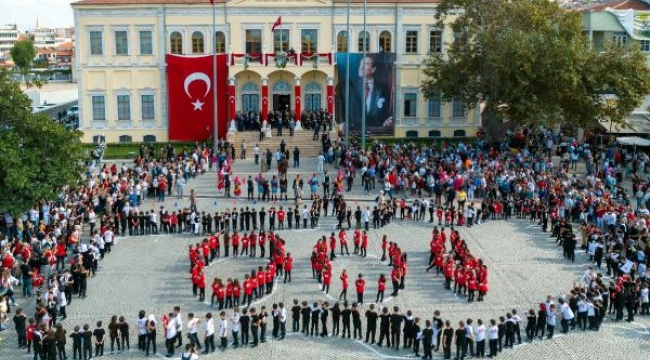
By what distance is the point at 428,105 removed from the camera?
60.4 meters

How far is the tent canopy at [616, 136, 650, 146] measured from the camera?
49.3 metres

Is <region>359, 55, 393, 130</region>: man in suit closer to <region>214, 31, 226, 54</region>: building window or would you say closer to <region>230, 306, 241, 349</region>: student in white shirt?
<region>214, 31, 226, 54</region>: building window

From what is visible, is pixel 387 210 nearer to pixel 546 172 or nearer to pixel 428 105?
pixel 546 172

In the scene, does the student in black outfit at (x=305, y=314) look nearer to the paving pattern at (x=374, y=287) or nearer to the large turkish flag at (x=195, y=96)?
the paving pattern at (x=374, y=287)

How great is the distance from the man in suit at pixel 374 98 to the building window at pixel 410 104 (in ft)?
6.45

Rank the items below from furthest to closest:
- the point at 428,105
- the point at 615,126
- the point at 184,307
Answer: the point at 428,105 → the point at 615,126 → the point at 184,307

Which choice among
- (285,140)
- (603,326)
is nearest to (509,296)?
(603,326)

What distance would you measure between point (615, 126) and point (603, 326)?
100 ft

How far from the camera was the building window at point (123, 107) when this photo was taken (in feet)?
194

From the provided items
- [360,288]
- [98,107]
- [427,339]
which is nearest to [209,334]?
[360,288]

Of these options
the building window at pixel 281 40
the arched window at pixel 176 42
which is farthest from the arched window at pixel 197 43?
the building window at pixel 281 40

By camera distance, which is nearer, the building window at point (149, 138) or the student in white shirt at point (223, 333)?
the student in white shirt at point (223, 333)

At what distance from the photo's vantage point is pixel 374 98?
58.2 metres

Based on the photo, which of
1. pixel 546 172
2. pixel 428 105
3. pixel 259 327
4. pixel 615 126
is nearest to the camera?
pixel 259 327
